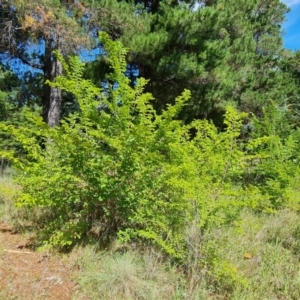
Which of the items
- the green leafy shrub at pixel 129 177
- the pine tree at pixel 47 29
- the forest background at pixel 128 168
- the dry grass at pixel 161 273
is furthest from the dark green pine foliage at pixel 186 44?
the dry grass at pixel 161 273

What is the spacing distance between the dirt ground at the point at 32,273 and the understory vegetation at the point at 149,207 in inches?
5.3

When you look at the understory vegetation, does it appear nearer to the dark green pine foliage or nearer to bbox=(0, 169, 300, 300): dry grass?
bbox=(0, 169, 300, 300): dry grass

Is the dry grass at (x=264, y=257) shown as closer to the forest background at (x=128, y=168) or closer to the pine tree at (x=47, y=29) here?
the forest background at (x=128, y=168)

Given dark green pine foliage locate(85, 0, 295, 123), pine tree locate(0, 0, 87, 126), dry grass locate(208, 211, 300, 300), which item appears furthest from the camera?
dark green pine foliage locate(85, 0, 295, 123)

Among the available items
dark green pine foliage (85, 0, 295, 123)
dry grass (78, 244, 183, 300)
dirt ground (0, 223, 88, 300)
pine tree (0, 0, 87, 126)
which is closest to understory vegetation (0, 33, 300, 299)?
dry grass (78, 244, 183, 300)

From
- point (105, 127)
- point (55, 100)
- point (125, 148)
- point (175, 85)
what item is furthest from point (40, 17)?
point (175, 85)

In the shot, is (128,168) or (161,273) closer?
(161,273)

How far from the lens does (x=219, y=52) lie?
6715mm

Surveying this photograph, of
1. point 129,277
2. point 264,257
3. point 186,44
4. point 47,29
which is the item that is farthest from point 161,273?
point 186,44

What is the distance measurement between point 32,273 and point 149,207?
126cm

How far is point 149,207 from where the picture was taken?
2.99 m

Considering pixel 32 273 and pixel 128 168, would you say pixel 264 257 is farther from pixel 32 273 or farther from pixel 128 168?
pixel 32 273

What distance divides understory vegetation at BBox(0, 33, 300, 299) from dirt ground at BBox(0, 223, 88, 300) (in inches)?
5.3

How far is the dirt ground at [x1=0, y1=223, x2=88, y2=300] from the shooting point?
94.1 inches
